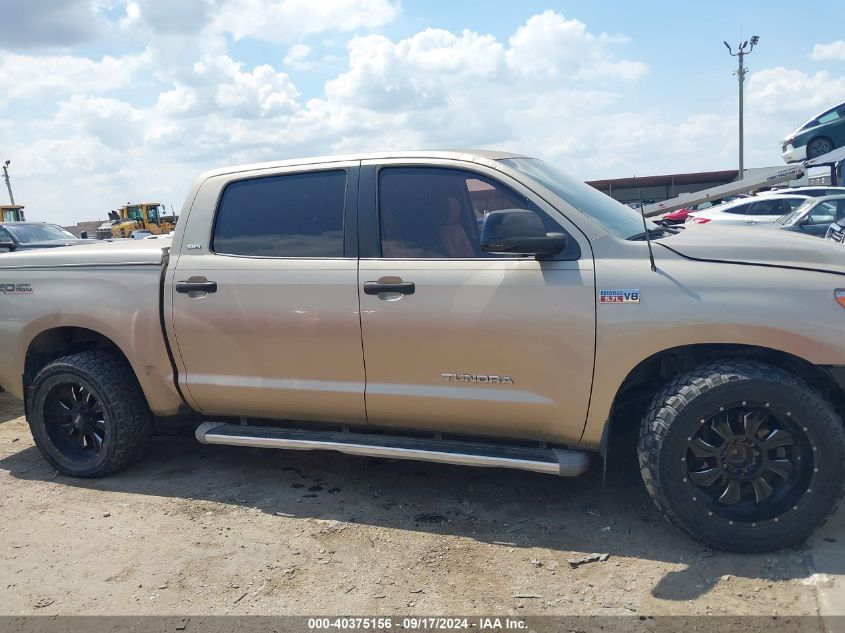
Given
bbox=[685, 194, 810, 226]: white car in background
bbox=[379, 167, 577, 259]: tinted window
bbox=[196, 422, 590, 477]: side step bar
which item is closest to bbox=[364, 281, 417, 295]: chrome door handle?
bbox=[379, 167, 577, 259]: tinted window

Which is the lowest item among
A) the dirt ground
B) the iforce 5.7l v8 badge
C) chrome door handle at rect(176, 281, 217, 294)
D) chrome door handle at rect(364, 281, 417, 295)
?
the dirt ground

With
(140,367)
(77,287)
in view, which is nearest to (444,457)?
(140,367)

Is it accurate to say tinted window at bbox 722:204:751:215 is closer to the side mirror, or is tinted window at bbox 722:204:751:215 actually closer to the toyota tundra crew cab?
the toyota tundra crew cab

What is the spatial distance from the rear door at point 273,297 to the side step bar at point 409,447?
0.37ft

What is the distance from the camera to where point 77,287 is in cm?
428

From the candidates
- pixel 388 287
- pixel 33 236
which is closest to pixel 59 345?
pixel 388 287

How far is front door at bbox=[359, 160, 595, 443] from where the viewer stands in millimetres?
3250

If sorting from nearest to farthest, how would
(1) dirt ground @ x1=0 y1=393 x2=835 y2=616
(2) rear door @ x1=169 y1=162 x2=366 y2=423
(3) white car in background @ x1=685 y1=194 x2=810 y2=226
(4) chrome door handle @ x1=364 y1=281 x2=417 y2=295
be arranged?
(1) dirt ground @ x1=0 y1=393 x2=835 y2=616 < (4) chrome door handle @ x1=364 y1=281 x2=417 y2=295 < (2) rear door @ x1=169 y1=162 x2=366 y2=423 < (3) white car in background @ x1=685 y1=194 x2=810 y2=226


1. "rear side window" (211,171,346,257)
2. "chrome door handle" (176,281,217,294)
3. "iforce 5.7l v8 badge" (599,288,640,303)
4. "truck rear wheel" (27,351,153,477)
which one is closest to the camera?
"iforce 5.7l v8 badge" (599,288,640,303)

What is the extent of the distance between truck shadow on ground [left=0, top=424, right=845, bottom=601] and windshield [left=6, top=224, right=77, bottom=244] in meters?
11.0

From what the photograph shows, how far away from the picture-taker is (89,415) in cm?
440

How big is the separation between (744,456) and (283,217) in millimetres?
2748

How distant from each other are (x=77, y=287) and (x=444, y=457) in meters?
2.63

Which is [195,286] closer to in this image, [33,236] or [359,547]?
[359,547]
